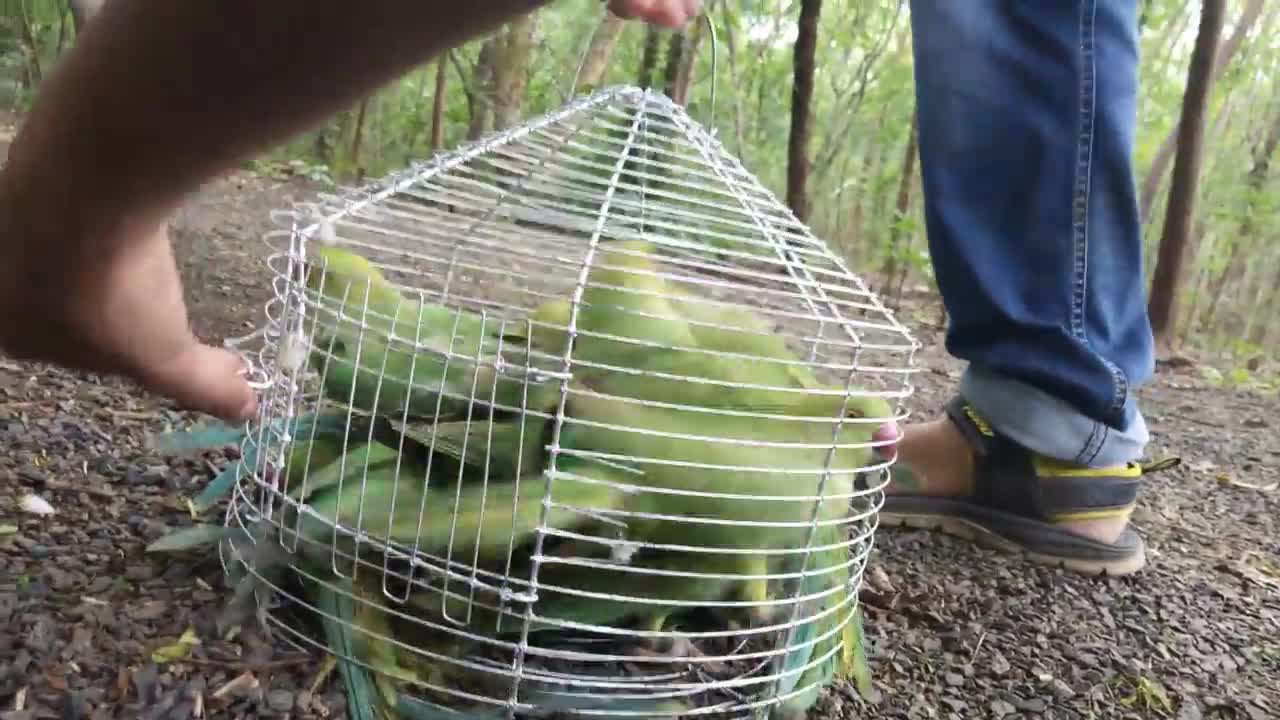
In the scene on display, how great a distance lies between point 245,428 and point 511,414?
0.76 feet

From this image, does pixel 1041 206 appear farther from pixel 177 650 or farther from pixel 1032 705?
pixel 177 650

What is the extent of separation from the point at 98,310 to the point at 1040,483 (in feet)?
3.30

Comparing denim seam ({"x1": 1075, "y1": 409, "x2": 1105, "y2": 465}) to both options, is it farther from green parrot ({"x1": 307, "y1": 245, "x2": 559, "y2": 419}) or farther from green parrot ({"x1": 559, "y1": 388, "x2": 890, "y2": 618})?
green parrot ({"x1": 307, "y1": 245, "x2": 559, "y2": 419})

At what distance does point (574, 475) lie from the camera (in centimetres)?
65

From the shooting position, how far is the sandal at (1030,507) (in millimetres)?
1128

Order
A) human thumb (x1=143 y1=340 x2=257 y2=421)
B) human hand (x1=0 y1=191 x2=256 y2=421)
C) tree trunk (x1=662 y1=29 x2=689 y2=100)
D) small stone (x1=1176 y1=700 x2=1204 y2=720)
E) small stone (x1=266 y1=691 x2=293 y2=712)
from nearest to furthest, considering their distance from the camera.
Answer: human hand (x1=0 y1=191 x2=256 y2=421), human thumb (x1=143 y1=340 x2=257 y2=421), small stone (x1=266 y1=691 x2=293 y2=712), small stone (x1=1176 y1=700 x2=1204 y2=720), tree trunk (x1=662 y1=29 x2=689 y2=100)

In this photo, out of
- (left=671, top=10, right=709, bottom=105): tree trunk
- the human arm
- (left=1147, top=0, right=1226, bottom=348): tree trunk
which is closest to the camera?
the human arm

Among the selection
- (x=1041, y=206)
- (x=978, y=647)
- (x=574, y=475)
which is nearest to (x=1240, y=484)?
(x=1041, y=206)

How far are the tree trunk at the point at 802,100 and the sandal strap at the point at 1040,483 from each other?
1328 millimetres

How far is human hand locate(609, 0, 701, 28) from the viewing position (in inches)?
22.9

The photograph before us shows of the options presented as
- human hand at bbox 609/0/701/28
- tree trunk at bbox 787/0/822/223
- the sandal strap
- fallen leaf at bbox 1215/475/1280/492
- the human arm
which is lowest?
fallen leaf at bbox 1215/475/1280/492

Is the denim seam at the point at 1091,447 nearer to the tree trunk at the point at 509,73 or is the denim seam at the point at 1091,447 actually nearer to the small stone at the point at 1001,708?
the small stone at the point at 1001,708

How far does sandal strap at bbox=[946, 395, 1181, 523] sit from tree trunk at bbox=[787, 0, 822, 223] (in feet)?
4.36

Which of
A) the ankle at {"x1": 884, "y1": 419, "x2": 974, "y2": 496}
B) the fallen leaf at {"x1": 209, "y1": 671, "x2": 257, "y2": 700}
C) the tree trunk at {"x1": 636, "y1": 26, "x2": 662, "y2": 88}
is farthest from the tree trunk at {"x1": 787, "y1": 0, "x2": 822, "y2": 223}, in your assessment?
the fallen leaf at {"x1": 209, "y1": 671, "x2": 257, "y2": 700}
